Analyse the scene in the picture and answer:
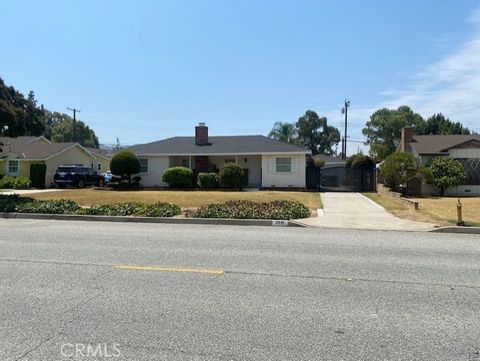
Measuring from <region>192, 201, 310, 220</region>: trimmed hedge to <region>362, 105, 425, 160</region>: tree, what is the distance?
77514 millimetres

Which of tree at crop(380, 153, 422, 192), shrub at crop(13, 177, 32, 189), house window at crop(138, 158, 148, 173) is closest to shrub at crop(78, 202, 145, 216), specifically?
tree at crop(380, 153, 422, 192)

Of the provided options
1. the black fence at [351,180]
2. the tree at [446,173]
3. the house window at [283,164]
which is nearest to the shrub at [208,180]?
the house window at [283,164]

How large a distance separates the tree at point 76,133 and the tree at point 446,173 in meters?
76.1

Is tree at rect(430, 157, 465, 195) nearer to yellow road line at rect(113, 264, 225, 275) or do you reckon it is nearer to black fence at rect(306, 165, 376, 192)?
black fence at rect(306, 165, 376, 192)

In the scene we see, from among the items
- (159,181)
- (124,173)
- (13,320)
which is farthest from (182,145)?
(13,320)

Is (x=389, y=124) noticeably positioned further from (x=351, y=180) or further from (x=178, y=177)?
(x=178, y=177)

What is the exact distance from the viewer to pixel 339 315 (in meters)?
5.46

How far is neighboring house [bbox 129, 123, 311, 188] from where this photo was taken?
35031mm

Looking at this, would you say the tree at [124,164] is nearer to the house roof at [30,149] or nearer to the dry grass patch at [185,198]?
the dry grass patch at [185,198]

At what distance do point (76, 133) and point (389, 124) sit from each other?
2520 inches

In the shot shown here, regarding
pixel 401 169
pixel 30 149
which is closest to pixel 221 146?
pixel 401 169

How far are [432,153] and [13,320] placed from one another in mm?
30908

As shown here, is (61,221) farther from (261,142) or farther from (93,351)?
(261,142)

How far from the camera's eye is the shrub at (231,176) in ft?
109
